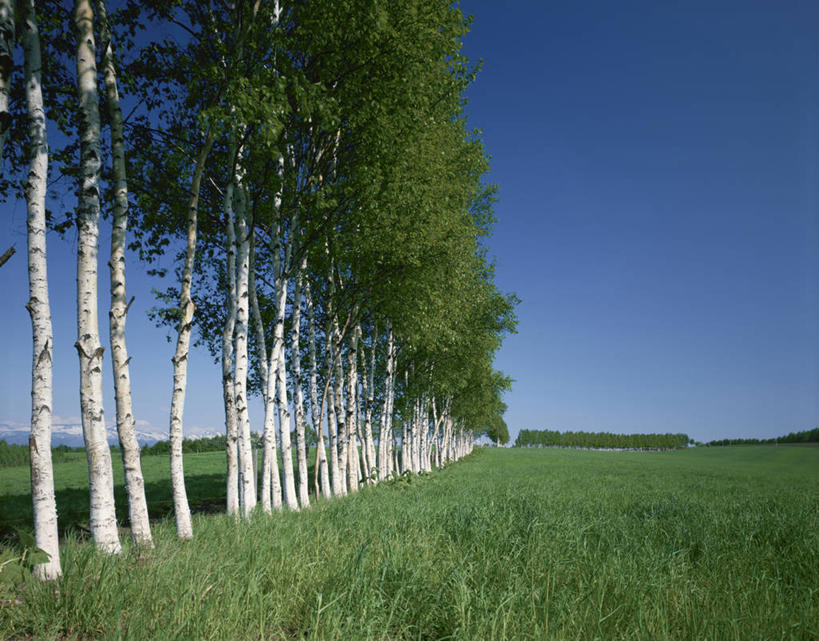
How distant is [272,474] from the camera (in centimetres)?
1194

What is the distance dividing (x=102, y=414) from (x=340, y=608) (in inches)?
161

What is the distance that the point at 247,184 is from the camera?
11.0 metres

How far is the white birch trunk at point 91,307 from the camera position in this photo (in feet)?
17.1

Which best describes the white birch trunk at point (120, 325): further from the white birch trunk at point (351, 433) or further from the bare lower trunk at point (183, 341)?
the white birch trunk at point (351, 433)

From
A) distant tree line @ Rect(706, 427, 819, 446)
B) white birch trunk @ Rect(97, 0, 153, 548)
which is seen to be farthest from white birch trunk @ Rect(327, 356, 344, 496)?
distant tree line @ Rect(706, 427, 819, 446)

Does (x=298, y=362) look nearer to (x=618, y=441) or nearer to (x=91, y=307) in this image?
(x=91, y=307)

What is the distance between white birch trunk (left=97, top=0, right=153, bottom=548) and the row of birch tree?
0.03m

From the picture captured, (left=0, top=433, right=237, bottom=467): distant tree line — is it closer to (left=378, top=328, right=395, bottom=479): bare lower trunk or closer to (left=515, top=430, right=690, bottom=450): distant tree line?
(left=378, top=328, right=395, bottom=479): bare lower trunk

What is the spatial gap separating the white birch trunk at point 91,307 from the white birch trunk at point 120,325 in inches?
21.4

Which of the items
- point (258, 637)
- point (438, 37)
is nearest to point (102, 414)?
point (258, 637)

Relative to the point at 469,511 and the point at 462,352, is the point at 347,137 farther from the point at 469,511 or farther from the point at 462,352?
the point at 462,352

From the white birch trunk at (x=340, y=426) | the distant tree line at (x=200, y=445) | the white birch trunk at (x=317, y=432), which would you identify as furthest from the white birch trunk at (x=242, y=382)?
the distant tree line at (x=200, y=445)

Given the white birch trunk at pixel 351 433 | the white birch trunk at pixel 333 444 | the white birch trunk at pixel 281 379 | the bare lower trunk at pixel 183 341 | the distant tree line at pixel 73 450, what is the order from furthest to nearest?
the distant tree line at pixel 73 450, the white birch trunk at pixel 351 433, the white birch trunk at pixel 333 444, the white birch trunk at pixel 281 379, the bare lower trunk at pixel 183 341

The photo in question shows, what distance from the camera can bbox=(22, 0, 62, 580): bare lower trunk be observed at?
4273mm
